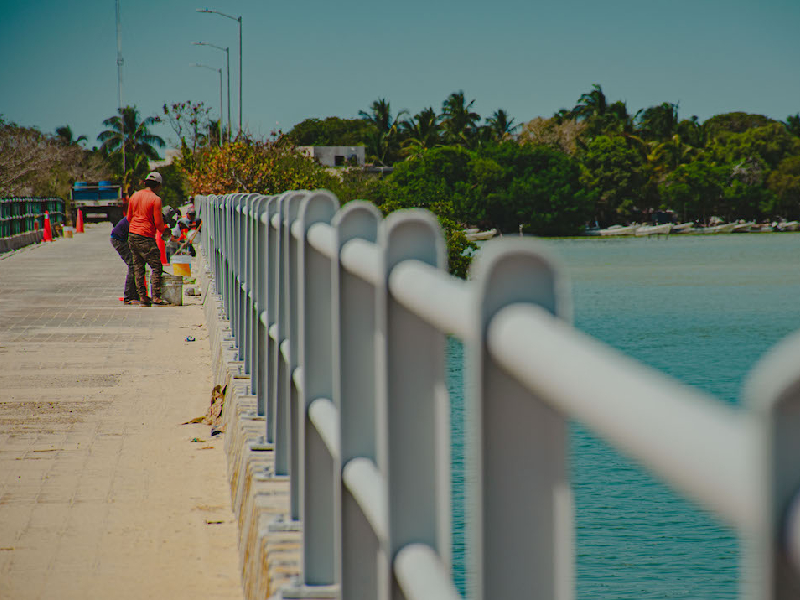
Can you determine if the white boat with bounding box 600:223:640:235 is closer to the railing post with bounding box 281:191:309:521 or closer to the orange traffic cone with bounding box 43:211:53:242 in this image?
the orange traffic cone with bounding box 43:211:53:242

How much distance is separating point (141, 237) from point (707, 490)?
59.0 ft

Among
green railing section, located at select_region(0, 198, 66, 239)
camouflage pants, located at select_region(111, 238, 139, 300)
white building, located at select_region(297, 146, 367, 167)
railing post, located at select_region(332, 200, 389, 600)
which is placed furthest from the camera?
white building, located at select_region(297, 146, 367, 167)

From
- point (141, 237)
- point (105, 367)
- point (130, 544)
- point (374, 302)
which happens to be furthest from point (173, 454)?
point (141, 237)

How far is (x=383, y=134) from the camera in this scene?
135 meters

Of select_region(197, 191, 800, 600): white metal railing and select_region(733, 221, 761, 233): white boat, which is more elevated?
select_region(197, 191, 800, 600): white metal railing

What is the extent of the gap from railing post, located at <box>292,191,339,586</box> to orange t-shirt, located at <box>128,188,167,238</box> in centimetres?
1408

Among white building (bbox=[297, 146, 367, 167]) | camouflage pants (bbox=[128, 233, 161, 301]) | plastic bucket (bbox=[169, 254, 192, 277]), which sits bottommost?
plastic bucket (bbox=[169, 254, 192, 277])

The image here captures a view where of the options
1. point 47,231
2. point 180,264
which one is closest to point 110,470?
point 180,264

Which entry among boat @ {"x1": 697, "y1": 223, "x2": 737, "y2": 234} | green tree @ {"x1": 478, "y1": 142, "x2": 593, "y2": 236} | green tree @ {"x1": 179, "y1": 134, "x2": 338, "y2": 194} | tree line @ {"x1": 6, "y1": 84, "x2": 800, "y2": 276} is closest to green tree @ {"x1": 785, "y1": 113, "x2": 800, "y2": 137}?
tree line @ {"x1": 6, "y1": 84, "x2": 800, "y2": 276}

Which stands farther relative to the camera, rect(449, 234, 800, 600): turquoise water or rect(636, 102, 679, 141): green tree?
rect(636, 102, 679, 141): green tree

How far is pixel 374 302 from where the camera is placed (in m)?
3.34

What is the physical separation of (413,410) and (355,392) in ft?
2.82

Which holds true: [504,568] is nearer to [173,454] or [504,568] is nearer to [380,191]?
[173,454]

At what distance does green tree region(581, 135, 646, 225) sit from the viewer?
11869 centimetres
